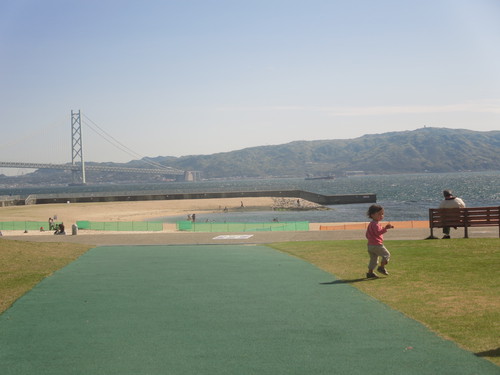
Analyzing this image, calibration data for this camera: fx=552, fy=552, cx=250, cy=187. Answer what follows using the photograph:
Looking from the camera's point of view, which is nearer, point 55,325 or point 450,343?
point 450,343

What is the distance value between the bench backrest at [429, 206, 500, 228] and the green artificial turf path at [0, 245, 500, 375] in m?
7.00

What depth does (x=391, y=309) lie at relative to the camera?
8.52 metres

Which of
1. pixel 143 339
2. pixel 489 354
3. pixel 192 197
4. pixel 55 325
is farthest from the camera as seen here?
pixel 192 197

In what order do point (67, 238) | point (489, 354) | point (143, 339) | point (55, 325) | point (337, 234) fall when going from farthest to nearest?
point (67, 238)
point (337, 234)
point (55, 325)
point (143, 339)
point (489, 354)

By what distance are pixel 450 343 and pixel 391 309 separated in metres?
1.82

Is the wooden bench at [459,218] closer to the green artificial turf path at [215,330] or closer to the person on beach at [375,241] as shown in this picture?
the green artificial turf path at [215,330]

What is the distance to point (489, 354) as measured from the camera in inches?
246

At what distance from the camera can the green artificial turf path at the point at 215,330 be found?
20.3ft

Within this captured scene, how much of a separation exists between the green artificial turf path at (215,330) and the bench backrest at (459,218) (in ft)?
23.0

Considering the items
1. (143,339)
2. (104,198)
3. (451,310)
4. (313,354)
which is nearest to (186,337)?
(143,339)

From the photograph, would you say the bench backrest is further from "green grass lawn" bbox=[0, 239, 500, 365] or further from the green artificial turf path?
the green artificial turf path

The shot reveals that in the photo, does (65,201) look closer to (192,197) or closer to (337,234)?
(192,197)

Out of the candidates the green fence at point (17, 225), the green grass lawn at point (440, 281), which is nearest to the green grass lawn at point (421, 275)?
the green grass lawn at point (440, 281)

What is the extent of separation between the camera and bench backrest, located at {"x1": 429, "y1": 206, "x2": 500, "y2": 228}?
17.7 m
